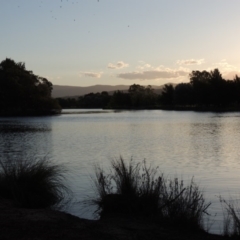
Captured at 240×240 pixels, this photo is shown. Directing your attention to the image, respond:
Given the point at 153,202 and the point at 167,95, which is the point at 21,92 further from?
the point at 153,202

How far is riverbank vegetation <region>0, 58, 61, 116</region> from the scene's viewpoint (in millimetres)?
100312

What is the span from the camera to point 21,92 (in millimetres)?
101000

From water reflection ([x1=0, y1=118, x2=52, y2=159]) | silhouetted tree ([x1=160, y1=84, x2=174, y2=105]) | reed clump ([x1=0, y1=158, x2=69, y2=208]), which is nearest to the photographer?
reed clump ([x1=0, y1=158, x2=69, y2=208])

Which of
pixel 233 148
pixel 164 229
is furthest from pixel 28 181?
pixel 233 148

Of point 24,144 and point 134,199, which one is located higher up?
point 134,199

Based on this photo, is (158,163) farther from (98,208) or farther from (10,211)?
(10,211)

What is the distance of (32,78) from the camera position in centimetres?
10538

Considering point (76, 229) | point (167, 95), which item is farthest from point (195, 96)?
point (76, 229)

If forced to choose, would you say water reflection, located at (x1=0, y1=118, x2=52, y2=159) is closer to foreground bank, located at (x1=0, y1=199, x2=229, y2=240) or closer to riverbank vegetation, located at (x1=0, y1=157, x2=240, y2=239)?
riverbank vegetation, located at (x1=0, y1=157, x2=240, y2=239)

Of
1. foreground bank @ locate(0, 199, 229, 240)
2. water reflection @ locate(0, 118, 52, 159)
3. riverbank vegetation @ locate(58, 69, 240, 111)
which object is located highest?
riverbank vegetation @ locate(58, 69, 240, 111)

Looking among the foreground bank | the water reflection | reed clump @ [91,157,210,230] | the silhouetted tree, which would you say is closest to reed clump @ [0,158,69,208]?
reed clump @ [91,157,210,230]

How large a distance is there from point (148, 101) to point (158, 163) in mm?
158441

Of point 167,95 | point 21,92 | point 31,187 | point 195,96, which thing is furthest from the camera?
point 167,95

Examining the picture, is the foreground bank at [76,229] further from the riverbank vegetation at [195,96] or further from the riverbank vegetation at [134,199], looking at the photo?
the riverbank vegetation at [195,96]
